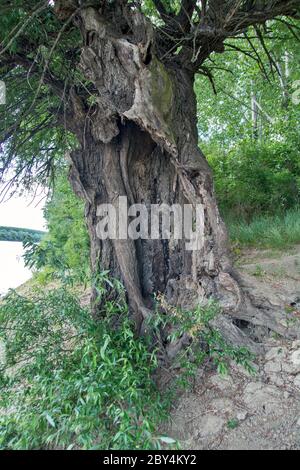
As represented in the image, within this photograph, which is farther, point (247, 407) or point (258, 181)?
point (258, 181)

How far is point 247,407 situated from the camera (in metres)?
2.54

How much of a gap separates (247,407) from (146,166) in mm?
2187

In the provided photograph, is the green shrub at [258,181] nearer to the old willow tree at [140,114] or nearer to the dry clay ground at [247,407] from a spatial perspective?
the old willow tree at [140,114]

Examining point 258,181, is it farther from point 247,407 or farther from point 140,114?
point 247,407

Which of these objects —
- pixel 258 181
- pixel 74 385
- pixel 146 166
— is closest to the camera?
pixel 74 385

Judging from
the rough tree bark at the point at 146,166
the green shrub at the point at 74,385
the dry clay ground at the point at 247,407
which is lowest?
the dry clay ground at the point at 247,407

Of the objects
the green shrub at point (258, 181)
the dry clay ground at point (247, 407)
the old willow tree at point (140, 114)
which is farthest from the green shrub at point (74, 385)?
the green shrub at point (258, 181)

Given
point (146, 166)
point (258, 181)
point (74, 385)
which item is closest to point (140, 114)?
point (146, 166)

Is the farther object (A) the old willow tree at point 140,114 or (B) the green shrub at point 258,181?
(B) the green shrub at point 258,181

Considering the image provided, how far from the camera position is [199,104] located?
38.9ft

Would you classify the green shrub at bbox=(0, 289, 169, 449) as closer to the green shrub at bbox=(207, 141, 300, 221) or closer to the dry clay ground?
the dry clay ground

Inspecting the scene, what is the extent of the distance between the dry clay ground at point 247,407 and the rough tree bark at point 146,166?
0.90ft

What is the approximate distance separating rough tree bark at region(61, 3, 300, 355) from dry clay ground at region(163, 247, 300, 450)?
0.27 meters

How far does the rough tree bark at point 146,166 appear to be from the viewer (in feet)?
9.25
